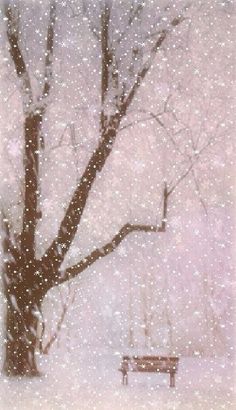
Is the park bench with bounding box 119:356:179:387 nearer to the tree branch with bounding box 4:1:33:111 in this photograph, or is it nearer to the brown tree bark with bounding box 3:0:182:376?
the brown tree bark with bounding box 3:0:182:376

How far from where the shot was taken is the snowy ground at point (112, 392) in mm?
10273

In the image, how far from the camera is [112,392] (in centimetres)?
1212

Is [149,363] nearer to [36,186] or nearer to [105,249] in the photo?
[105,249]

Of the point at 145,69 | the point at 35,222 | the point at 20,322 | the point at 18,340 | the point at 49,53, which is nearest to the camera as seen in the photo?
the point at 20,322

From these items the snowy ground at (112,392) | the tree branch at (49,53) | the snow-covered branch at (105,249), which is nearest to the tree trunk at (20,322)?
the snowy ground at (112,392)

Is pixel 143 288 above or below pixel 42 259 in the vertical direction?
below

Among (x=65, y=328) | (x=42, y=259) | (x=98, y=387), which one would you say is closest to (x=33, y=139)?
(x=42, y=259)

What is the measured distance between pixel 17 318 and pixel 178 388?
3.58 metres

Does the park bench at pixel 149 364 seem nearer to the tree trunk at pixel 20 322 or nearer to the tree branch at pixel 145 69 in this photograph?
the tree trunk at pixel 20 322

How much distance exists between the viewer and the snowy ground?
10273 millimetres

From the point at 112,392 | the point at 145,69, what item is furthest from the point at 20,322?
the point at 145,69

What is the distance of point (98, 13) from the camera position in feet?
45.1

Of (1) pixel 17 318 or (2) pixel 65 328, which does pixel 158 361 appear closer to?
(1) pixel 17 318

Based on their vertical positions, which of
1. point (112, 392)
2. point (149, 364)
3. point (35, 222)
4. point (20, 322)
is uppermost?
A: point (35, 222)
